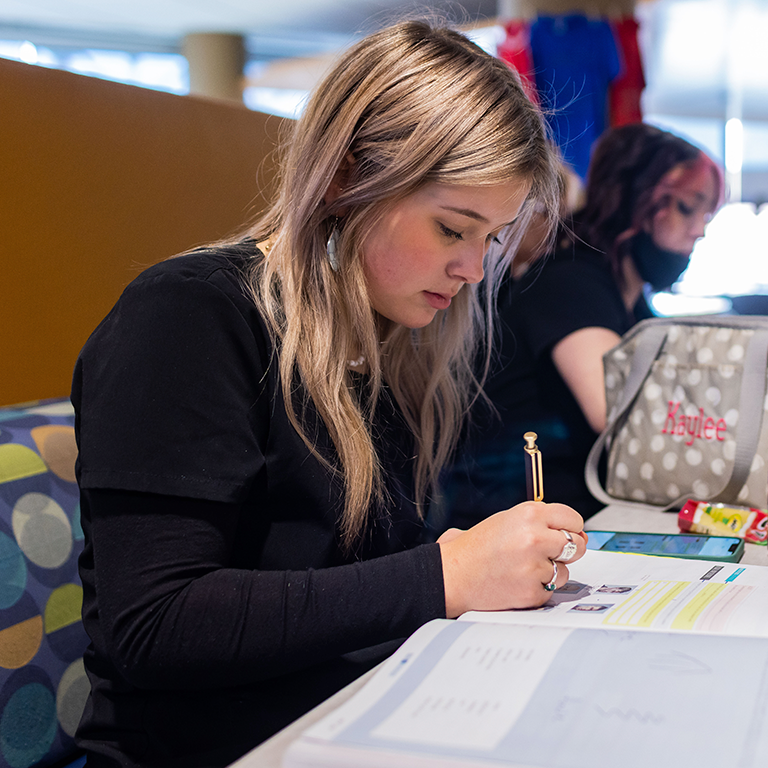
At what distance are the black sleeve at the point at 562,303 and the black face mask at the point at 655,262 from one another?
0.99 feet

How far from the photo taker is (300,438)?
Result: 76cm

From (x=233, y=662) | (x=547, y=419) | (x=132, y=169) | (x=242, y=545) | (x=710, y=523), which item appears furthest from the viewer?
(x=547, y=419)

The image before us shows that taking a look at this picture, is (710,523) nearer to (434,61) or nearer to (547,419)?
(547,419)

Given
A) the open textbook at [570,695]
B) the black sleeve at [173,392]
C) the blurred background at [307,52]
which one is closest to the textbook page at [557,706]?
the open textbook at [570,695]

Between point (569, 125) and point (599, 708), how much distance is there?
3.03m

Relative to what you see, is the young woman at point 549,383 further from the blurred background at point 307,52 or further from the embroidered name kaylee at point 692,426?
the blurred background at point 307,52

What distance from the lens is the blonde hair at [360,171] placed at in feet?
2.53

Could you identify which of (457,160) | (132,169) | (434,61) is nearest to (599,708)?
(457,160)

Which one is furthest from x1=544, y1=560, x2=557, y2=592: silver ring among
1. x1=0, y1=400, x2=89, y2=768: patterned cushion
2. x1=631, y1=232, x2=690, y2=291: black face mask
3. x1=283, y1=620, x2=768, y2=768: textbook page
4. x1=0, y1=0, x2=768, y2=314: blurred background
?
x1=0, y1=0, x2=768, y2=314: blurred background

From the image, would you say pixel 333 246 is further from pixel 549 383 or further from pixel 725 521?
pixel 549 383

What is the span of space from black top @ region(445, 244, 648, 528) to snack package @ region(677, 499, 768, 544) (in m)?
0.38

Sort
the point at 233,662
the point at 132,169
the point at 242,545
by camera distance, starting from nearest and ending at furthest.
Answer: the point at 233,662 → the point at 242,545 → the point at 132,169

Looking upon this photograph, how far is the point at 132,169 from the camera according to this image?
45.9 inches

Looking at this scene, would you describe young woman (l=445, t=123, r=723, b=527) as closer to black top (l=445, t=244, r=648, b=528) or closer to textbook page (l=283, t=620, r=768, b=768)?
black top (l=445, t=244, r=648, b=528)
